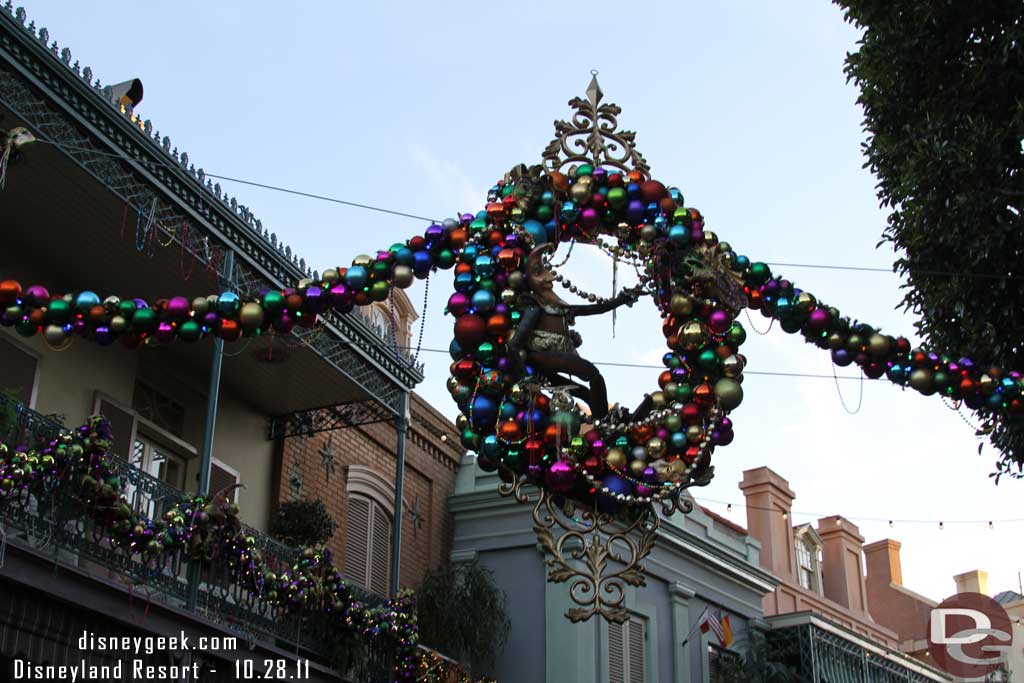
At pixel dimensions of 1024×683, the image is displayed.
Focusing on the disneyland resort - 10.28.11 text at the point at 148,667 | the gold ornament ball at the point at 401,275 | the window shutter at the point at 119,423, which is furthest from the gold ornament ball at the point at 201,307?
the window shutter at the point at 119,423

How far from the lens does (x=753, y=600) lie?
21.7m

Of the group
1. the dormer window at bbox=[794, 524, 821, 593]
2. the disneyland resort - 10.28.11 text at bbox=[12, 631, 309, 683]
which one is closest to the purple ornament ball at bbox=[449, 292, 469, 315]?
the disneyland resort - 10.28.11 text at bbox=[12, 631, 309, 683]

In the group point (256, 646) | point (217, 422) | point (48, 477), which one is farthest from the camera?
point (217, 422)

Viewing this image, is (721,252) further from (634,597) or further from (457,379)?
(634,597)

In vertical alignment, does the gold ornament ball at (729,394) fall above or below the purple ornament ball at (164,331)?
below

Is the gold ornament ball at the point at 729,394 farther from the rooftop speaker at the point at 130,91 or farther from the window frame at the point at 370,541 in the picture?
the window frame at the point at 370,541

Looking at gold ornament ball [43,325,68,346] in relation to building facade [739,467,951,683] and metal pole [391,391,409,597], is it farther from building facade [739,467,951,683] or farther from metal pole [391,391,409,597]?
building facade [739,467,951,683]

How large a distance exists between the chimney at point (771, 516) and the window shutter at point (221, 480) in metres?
14.2

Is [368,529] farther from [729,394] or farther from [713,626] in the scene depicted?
[729,394]

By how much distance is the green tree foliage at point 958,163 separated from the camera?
8.67 meters

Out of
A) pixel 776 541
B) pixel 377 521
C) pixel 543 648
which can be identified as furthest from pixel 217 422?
pixel 776 541

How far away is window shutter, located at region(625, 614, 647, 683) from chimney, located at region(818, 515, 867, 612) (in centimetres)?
1135

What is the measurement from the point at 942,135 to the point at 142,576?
7639 mm

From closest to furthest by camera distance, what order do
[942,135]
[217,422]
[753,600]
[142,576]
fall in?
[942,135]
[142,576]
[217,422]
[753,600]
